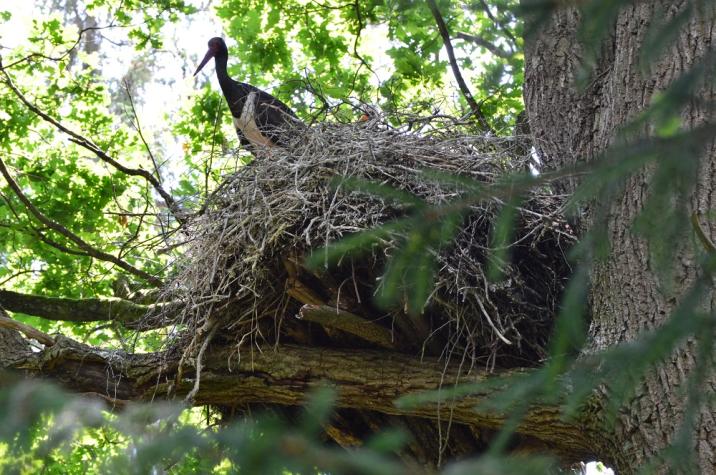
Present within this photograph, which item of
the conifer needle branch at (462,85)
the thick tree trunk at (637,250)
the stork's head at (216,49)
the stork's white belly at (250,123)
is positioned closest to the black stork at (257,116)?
the stork's white belly at (250,123)

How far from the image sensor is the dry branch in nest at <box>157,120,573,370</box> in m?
4.39

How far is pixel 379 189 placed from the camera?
7.66ft

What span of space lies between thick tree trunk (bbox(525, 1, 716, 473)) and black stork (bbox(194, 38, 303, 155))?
1.84m

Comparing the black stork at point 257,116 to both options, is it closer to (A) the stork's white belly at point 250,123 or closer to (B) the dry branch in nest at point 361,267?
(A) the stork's white belly at point 250,123

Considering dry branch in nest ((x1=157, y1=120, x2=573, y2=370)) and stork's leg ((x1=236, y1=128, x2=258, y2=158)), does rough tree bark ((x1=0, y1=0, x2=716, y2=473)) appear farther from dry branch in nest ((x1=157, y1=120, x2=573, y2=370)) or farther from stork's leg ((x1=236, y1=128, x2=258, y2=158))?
stork's leg ((x1=236, y1=128, x2=258, y2=158))

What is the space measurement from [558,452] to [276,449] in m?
2.90

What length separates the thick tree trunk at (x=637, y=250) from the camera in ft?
12.3

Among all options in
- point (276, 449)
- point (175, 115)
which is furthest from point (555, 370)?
point (175, 115)

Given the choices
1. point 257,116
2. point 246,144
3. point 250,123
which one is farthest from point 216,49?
point 246,144

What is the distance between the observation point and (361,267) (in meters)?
4.50

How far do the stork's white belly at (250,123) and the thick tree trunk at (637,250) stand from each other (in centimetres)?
262

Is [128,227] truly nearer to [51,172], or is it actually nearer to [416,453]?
[51,172]

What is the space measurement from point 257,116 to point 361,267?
8.94 feet

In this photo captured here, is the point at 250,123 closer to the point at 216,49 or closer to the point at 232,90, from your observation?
the point at 232,90
